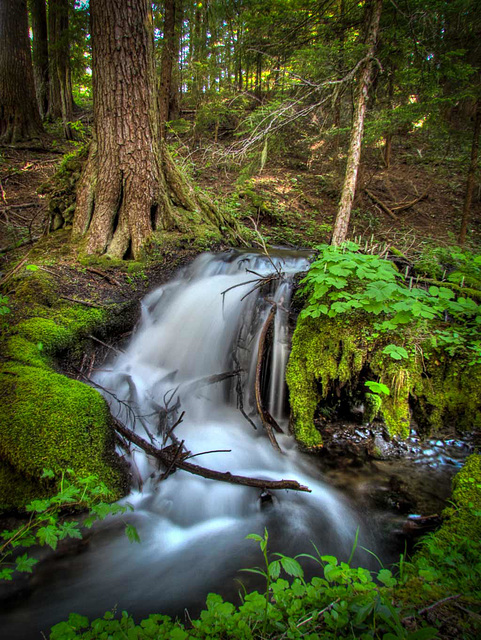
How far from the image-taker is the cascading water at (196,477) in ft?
7.12

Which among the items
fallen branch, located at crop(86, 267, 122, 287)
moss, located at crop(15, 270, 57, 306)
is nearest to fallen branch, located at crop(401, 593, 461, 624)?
moss, located at crop(15, 270, 57, 306)

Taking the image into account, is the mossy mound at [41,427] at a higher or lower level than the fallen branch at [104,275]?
lower

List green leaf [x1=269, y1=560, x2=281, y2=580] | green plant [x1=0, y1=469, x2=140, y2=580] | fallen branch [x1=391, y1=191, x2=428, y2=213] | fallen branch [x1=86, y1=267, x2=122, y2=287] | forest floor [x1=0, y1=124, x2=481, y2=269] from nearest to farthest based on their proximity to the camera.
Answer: green leaf [x1=269, y1=560, x2=281, y2=580], green plant [x1=0, y1=469, x2=140, y2=580], fallen branch [x1=86, y1=267, x2=122, y2=287], forest floor [x1=0, y1=124, x2=481, y2=269], fallen branch [x1=391, y1=191, x2=428, y2=213]

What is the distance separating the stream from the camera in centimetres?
215

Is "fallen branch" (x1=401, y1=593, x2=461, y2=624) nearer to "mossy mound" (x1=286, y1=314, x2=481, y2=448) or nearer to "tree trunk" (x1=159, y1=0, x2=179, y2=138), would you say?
"mossy mound" (x1=286, y1=314, x2=481, y2=448)

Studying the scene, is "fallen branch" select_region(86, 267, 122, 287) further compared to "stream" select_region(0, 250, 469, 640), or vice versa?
"fallen branch" select_region(86, 267, 122, 287)

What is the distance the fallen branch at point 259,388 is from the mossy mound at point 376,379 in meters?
0.26

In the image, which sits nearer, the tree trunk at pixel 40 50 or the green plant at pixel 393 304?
the green plant at pixel 393 304

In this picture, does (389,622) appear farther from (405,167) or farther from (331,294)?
(405,167)

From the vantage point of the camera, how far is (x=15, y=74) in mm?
8859

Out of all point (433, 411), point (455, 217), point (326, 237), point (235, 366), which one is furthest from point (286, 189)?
point (433, 411)

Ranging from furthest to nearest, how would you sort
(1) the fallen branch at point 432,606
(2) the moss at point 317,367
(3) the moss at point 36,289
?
(3) the moss at point 36,289, (2) the moss at point 317,367, (1) the fallen branch at point 432,606

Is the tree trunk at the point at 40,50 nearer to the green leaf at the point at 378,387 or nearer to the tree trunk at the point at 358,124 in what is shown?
the tree trunk at the point at 358,124

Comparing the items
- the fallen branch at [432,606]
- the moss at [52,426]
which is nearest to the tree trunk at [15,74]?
the moss at [52,426]
